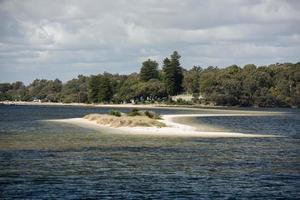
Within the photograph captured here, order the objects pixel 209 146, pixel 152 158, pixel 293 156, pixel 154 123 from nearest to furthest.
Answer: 1. pixel 152 158
2. pixel 293 156
3. pixel 209 146
4. pixel 154 123

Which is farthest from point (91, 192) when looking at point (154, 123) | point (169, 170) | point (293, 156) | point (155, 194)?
point (154, 123)

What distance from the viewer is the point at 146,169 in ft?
128

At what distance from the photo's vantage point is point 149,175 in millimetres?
36531

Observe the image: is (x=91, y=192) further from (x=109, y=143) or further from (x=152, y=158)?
(x=109, y=143)

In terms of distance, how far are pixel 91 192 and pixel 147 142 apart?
27.7 meters

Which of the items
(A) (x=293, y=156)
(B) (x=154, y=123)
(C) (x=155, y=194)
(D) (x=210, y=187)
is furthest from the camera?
(B) (x=154, y=123)

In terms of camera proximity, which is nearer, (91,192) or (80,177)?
(91,192)

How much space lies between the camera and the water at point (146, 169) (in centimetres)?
3105

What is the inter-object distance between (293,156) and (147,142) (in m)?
15.7

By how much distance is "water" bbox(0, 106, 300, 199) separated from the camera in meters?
31.0

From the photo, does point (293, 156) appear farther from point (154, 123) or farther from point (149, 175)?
point (154, 123)

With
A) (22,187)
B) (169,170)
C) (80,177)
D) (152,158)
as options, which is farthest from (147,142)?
(22,187)

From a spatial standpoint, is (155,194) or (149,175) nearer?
(155,194)

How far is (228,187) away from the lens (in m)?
32.8
